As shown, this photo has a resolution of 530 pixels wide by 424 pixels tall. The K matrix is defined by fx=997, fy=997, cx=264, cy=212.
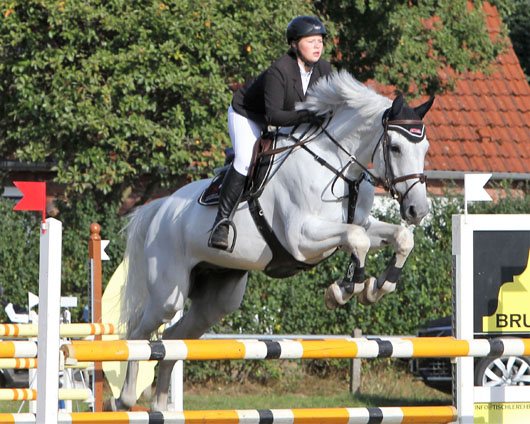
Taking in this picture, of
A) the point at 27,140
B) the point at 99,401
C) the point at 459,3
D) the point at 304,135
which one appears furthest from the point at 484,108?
the point at 304,135

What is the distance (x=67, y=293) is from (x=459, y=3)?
6.16m

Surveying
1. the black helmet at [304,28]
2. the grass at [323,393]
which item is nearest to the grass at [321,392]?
the grass at [323,393]

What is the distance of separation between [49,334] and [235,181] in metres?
1.76

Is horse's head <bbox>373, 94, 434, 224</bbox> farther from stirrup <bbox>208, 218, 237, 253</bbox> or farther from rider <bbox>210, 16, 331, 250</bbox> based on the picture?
stirrup <bbox>208, 218, 237, 253</bbox>

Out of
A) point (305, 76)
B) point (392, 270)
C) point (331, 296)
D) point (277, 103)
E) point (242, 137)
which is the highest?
point (305, 76)

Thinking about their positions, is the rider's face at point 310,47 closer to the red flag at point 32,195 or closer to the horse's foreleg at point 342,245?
the horse's foreleg at point 342,245

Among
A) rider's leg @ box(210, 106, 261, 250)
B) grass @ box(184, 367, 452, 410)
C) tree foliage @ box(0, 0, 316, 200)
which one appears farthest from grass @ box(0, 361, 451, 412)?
rider's leg @ box(210, 106, 261, 250)

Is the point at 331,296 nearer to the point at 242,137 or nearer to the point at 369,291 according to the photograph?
the point at 369,291

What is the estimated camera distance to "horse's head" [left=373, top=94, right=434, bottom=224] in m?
4.88

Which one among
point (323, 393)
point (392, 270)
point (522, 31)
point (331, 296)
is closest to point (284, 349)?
point (331, 296)

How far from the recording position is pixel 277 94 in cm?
538

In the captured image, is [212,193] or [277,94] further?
[212,193]

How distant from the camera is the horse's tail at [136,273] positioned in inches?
252

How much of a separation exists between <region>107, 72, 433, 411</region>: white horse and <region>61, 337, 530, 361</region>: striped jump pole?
0.63 metres
